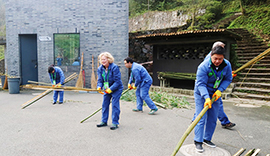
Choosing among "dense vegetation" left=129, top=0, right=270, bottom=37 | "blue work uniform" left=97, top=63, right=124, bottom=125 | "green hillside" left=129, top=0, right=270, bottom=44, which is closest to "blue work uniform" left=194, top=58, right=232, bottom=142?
"blue work uniform" left=97, top=63, right=124, bottom=125

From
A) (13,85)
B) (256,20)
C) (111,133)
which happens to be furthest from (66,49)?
(256,20)

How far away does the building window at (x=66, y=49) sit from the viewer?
12.1 meters

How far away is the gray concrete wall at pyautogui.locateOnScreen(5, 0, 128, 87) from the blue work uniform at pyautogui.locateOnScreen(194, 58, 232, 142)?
8.57m

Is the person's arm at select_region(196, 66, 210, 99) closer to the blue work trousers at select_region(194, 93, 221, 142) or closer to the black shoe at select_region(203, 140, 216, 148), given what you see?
Result: the blue work trousers at select_region(194, 93, 221, 142)

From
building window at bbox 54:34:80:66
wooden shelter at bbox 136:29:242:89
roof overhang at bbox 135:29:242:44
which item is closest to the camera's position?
roof overhang at bbox 135:29:242:44

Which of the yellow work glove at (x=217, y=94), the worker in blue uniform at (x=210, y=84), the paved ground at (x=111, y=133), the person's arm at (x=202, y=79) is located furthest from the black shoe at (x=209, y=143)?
the person's arm at (x=202, y=79)

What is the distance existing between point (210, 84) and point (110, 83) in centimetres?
231

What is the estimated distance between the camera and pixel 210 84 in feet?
12.4

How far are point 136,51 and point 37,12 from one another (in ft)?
23.3

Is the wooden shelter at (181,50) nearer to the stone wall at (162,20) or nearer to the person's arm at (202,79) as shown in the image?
the stone wall at (162,20)

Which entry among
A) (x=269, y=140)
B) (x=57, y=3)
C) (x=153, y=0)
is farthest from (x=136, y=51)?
(x=269, y=140)

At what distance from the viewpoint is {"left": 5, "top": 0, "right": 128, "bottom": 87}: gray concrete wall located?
12.0 meters

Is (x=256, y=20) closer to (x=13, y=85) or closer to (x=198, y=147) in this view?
(x=198, y=147)

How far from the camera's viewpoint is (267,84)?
9.85 metres
